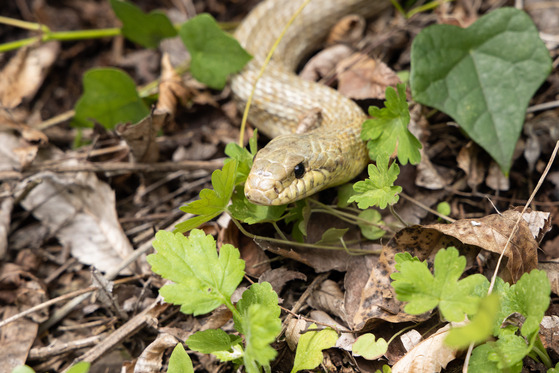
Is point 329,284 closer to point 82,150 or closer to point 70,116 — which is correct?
point 82,150

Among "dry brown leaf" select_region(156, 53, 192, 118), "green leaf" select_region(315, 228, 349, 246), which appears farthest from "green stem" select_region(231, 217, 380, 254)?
"dry brown leaf" select_region(156, 53, 192, 118)

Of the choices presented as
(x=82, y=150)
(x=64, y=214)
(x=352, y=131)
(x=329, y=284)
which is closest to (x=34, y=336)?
(x=64, y=214)

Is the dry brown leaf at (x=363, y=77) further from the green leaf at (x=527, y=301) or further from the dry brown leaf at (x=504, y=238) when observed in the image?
the green leaf at (x=527, y=301)

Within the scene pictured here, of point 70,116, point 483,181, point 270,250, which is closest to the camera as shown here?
point 270,250

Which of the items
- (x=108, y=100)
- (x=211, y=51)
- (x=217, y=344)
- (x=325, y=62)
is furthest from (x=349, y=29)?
(x=217, y=344)

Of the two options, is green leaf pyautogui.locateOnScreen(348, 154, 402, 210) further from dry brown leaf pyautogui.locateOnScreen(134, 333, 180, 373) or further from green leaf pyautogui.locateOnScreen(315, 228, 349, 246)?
dry brown leaf pyautogui.locateOnScreen(134, 333, 180, 373)

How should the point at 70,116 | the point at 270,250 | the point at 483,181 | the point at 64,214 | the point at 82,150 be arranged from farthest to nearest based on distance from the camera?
the point at 70,116, the point at 82,150, the point at 64,214, the point at 483,181, the point at 270,250

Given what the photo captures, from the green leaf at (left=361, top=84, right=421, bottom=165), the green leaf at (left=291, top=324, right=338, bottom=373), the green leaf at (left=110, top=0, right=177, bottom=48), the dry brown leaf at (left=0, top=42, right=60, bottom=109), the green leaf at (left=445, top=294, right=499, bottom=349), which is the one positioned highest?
the green leaf at (left=110, top=0, right=177, bottom=48)
